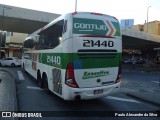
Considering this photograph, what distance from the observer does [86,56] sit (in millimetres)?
8281

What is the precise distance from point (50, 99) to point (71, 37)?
3121 millimetres

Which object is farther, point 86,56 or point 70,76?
point 86,56

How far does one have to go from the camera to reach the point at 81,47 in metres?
8.17

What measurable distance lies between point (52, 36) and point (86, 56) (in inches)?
92.3

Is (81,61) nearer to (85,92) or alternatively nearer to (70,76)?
(70,76)

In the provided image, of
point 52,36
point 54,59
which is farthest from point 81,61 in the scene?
point 52,36

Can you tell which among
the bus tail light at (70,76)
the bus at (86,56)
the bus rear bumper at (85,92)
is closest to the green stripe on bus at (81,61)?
the bus at (86,56)

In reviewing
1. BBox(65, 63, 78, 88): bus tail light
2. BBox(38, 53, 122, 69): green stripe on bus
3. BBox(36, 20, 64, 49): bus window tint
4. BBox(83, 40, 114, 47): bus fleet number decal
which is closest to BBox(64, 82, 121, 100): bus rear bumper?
BBox(65, 63, 78, 88): bus tail light

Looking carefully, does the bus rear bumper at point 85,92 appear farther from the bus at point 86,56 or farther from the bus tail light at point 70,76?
the bus tail light at point 70,76

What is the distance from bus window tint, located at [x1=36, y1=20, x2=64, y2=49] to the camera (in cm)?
903

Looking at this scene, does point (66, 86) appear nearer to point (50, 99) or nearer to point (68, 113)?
point (68, 113)

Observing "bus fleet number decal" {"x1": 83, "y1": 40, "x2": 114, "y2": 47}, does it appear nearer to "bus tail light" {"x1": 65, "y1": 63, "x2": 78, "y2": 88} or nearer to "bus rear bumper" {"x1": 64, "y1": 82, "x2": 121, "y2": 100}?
"bus tail light" {"x1": 65, "y1": 63, "x2": 78, "y2": 88}

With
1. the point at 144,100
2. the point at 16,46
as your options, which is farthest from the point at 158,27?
the point at 144,100

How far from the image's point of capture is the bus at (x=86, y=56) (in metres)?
8.05
